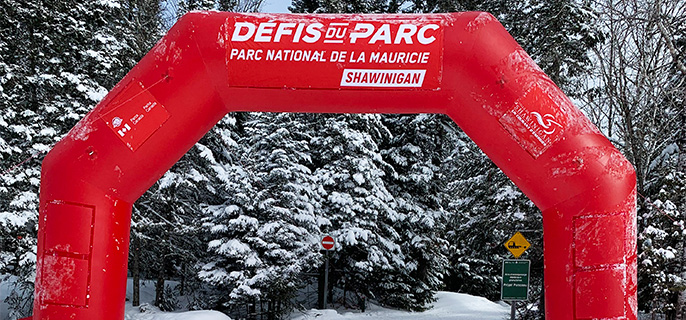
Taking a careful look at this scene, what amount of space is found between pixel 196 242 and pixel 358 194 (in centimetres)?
535

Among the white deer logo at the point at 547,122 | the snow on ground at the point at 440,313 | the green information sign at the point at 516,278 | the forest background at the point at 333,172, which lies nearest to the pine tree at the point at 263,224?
the forest background at the point at 333,172

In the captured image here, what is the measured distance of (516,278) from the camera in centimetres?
991

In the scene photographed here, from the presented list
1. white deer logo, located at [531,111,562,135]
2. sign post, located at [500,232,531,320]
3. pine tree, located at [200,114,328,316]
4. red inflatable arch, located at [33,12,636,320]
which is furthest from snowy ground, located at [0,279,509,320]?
white deer logo, located at [531,111,562,135]

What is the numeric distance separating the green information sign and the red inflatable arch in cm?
444

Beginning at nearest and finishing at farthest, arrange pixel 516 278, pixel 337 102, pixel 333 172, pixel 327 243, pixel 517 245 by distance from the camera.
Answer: pixel 337 102 → pixel 516 278 → pixel 517 245 → pixel 327 243 → pixel 333 172

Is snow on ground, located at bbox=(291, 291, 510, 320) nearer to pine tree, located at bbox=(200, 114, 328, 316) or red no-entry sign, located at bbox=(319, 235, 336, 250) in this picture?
pine tree, located at bbox=(200, 114, 328, 316)

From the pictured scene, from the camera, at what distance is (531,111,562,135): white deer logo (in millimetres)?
5297

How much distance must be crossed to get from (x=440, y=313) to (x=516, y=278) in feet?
28.0

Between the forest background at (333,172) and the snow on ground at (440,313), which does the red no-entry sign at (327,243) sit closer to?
the forest background at (333,172)

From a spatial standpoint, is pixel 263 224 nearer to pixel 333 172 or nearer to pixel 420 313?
pixel 333 172

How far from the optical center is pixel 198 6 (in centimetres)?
1753

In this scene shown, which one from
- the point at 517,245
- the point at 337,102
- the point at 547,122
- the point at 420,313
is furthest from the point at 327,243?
the point at 547,122

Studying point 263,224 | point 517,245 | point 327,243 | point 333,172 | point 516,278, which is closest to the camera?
point 516,278

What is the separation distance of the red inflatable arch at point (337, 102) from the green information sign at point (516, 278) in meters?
4.44
